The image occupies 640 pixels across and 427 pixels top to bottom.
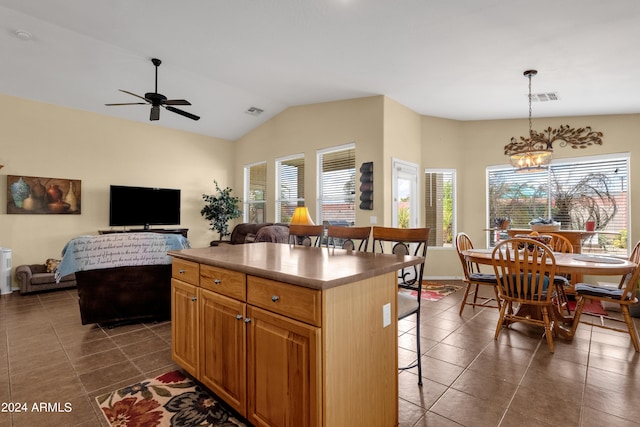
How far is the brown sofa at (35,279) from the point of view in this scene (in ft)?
15.2

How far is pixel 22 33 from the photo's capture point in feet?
12.3

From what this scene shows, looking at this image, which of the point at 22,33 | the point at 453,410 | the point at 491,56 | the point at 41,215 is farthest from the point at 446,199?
the point at 41,215

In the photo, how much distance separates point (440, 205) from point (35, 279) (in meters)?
6.83

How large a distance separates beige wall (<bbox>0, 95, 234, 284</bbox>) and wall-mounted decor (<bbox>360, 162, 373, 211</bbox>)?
4127mm

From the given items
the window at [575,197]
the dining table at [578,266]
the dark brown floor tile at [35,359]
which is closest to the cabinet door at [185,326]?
the dark brown floor tile at [35,359]

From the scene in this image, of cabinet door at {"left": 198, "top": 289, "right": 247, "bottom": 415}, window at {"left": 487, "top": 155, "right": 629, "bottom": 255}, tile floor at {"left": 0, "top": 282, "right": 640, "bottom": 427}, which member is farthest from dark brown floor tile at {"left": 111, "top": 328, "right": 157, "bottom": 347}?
window at {"left": 487, "top": 155, "right": 629, "bottom": 255}

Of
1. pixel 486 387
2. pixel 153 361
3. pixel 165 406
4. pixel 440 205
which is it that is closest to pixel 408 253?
pixel 486 387

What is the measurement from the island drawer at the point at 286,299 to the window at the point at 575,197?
16.8 ft

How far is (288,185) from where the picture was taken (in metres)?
6.56

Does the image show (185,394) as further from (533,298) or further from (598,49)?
(598,49)

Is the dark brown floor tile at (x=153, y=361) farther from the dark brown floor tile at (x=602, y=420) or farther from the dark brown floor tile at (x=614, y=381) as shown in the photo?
the dark brown floor tile at (x=614, y=381)

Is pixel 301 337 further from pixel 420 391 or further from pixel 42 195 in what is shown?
pixel 42 195

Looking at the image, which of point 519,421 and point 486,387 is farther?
point 486,387

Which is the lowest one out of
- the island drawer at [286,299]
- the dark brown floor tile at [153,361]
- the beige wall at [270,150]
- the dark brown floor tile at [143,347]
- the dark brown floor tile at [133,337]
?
the dark brown floor tile at [153,361]
